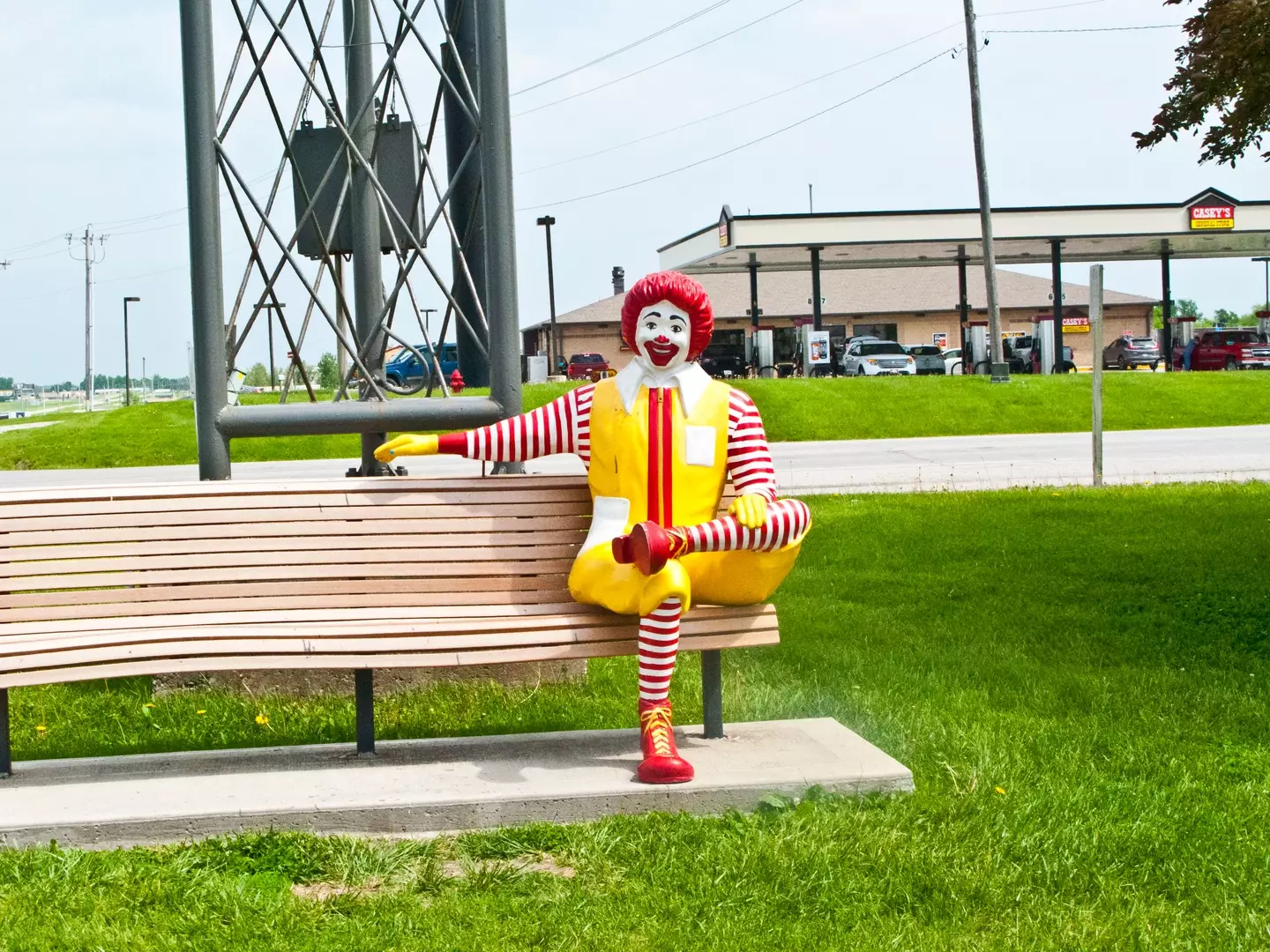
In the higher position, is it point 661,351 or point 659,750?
point 661,351

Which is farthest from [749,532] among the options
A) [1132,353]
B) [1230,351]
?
[1132,353]

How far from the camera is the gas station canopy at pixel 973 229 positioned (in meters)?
39.2

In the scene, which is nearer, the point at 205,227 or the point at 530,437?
the point at 530,437

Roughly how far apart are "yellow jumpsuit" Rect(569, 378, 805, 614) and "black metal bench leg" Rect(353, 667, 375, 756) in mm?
761

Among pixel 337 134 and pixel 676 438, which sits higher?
pixel 337 134

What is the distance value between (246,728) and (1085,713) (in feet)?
10.3

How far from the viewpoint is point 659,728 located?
14.2 feet

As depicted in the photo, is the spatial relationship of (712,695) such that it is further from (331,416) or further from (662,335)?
(331,416)

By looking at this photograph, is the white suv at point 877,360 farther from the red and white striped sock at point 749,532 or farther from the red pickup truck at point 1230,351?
the red and white striped sock at point 749,532

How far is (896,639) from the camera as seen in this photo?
21.6 feet

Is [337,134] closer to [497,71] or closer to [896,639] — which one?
[497,71]

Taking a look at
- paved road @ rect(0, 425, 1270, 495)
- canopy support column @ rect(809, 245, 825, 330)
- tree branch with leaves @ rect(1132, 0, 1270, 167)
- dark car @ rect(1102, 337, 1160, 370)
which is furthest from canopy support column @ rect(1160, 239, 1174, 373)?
tree branch with leaves @ rect(1132, 0, 1270, 167)

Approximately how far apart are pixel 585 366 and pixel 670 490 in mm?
42434

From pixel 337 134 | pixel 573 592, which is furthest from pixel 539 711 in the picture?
pixel 337 134
